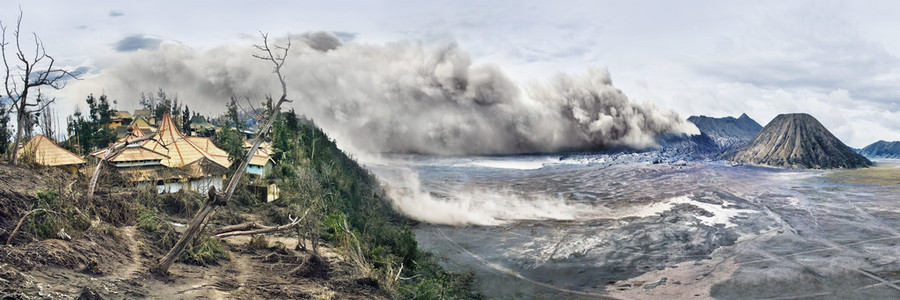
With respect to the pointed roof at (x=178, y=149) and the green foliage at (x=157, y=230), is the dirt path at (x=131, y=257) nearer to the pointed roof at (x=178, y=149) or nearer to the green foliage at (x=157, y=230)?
the green foliage at (x=157, y=230)

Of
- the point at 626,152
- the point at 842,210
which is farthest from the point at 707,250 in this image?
the point at 626,152

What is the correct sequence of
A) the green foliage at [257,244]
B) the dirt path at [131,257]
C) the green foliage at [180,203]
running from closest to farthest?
1. the dirt path at [131,257]
2. the green foliage at [257,244]
3. the green foliage at [180,203]

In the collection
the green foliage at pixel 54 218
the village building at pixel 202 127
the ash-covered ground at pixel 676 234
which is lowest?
the ash-covered ground at pixel 676 234

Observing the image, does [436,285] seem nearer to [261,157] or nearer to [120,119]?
[261,157]

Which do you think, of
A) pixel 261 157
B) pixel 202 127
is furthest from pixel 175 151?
pixel 202 127

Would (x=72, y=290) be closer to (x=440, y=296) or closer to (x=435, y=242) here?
(x=440, y=296)

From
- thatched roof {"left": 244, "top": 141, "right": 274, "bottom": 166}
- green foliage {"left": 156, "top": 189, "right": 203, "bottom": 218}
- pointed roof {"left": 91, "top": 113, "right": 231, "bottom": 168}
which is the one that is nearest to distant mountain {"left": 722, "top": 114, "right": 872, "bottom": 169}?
thatched roof {"left": 244, "top": 141, "right": 274, "bottom": 166}

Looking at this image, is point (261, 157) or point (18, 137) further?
point (261, 157)

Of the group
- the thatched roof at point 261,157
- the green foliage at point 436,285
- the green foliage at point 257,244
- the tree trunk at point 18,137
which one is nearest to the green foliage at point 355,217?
the green foliage at point 436,285
